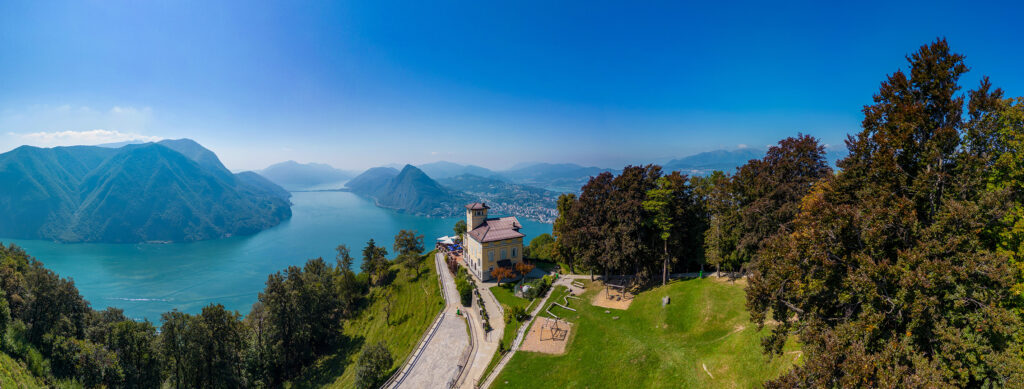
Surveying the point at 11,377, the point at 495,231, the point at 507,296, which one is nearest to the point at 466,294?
the point at 507,296

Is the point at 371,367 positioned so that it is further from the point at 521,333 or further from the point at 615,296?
the point at 615,296

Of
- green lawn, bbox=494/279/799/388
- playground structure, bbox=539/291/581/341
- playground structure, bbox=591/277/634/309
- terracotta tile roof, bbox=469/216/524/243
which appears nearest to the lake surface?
terracotta tile roof, bbox=469/216/524/243

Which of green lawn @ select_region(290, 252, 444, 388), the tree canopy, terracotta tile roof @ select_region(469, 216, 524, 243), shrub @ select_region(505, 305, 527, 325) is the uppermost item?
the tree canopy

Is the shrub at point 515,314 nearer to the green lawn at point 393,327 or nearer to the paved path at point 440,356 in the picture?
the paved path at point 440,356

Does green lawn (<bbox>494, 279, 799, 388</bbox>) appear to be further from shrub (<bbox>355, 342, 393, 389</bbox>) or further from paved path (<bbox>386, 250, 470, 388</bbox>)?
shrub (<bbox>355, 342, 393, 389</bbox>)

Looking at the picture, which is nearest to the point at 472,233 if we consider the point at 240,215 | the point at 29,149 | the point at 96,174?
the point at 240,215

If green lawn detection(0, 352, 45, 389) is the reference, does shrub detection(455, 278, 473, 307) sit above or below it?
below

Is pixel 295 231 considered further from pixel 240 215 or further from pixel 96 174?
pixel 96 174
